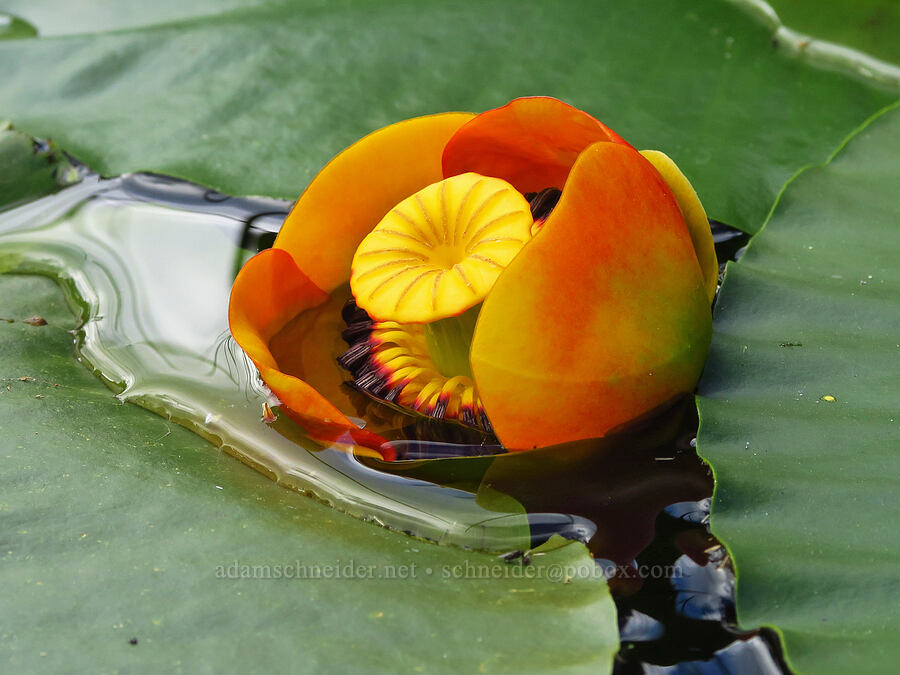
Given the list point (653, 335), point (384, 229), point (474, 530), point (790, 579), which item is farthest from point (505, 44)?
point (790, 579)

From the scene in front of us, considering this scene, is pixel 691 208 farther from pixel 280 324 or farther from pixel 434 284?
pixel 280 324

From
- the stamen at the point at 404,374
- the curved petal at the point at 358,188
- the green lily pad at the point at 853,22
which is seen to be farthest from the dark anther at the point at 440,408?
the green lily pad at the point at 853,22

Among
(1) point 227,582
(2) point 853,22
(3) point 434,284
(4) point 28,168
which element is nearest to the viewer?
(1) point 227,582

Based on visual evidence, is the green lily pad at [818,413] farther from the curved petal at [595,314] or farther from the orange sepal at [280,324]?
the orange sepal at [280,324]

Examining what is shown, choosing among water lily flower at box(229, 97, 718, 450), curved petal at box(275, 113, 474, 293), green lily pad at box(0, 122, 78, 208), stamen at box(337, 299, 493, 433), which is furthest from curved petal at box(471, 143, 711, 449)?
green lily pad at box(0, 122, 78, 208)

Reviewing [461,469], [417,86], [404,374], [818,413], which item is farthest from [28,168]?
[818,413]

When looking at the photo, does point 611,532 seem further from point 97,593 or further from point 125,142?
point 125,142
